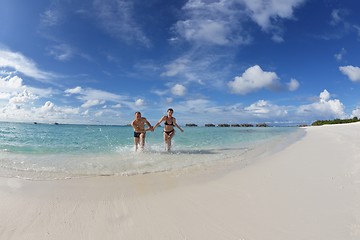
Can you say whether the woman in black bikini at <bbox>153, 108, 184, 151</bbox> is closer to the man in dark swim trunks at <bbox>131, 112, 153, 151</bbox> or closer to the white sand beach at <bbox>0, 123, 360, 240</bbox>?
the man in dark swim trunks at <bbox>131, 112, 153, 151</bbox>

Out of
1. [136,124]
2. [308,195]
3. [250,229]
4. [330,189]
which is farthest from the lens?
[136,124]

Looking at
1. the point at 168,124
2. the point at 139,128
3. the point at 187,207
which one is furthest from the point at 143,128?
the point at 187,207

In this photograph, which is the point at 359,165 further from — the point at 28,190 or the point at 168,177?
the point at 28,190

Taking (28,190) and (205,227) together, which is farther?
(28,190)

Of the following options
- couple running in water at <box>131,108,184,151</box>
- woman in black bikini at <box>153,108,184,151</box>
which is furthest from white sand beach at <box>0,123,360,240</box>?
woman in black bikini at <box>153,108,184,151</box>

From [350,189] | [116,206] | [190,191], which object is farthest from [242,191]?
[116,206]

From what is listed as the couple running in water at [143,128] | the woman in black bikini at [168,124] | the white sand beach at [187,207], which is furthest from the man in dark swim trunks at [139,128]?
the white sand beach at [187,207]

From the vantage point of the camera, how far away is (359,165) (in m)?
5.94

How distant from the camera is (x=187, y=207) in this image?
3533mm

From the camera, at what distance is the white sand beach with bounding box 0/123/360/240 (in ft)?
9.14

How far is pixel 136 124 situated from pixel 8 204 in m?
8.46

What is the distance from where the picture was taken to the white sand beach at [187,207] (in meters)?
2.79

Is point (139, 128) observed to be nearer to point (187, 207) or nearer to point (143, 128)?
point (143, 128)

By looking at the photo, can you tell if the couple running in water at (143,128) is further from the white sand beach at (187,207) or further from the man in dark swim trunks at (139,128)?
the white sand beach at (187,207)
